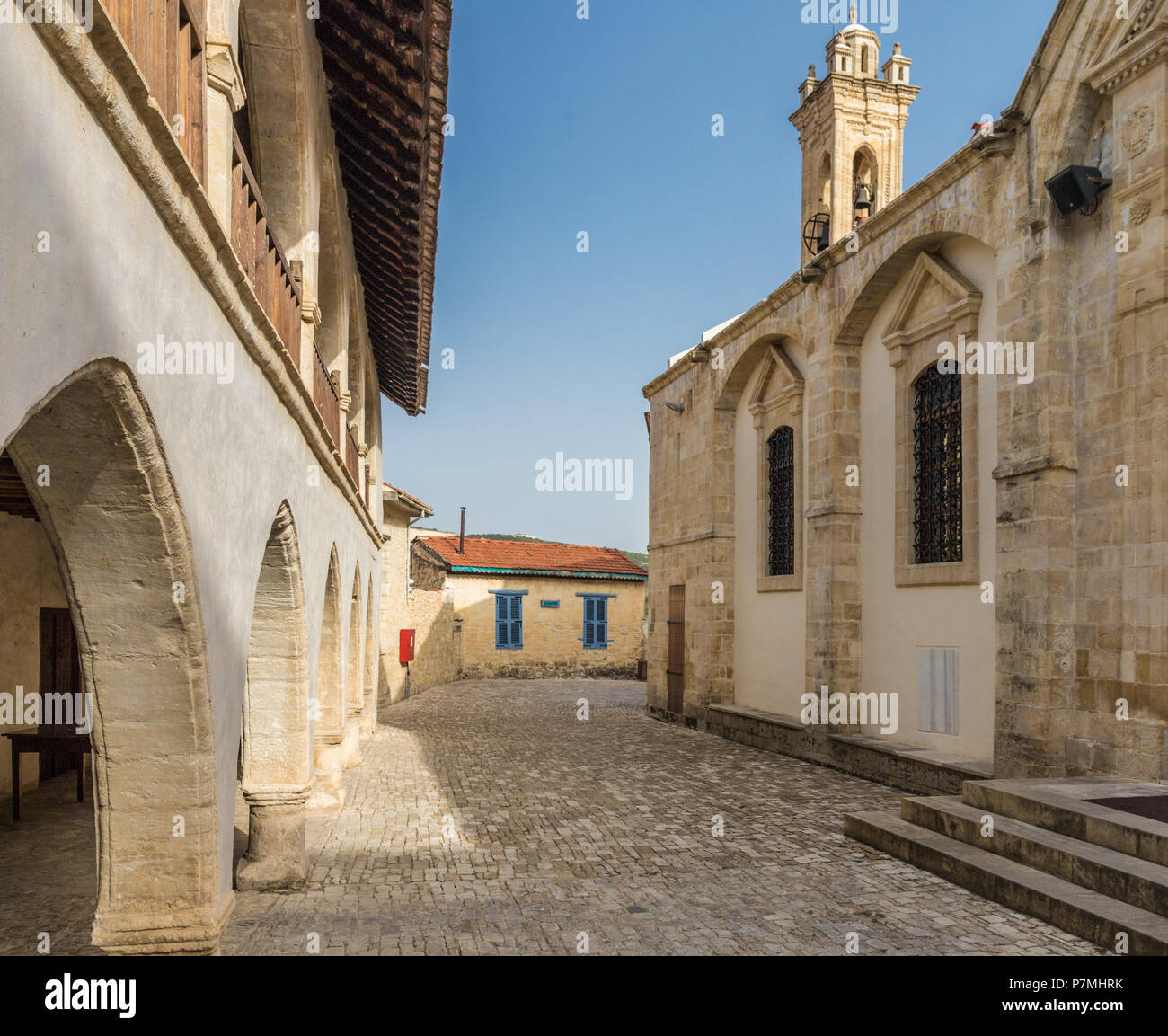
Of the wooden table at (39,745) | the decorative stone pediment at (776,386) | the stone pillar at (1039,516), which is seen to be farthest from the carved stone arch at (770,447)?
the wooden table at (39,745)

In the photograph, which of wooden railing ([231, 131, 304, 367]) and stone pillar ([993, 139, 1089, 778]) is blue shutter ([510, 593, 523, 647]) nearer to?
stone pillar ([993, 139, 1089, 778])

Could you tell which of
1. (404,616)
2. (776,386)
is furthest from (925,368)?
(404,616)

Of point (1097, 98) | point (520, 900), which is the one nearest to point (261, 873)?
point (520, 900)

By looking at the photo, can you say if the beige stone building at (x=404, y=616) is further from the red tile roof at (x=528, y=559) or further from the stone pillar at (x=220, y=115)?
the stone pillar at (x=220, y=115)

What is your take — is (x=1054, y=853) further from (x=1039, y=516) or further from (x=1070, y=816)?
(x=1039, y=516)

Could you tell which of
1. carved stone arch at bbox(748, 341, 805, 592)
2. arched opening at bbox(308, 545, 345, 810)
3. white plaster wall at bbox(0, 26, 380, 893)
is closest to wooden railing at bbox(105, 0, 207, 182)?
white plaster wall at bbox(0, 26, 380, 893)

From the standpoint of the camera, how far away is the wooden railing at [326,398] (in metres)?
7.48

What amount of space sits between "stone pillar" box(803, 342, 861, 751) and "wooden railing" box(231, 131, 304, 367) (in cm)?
863

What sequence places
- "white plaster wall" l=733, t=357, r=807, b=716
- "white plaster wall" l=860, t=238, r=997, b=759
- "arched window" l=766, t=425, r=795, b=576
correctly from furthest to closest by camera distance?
"arched window" l=766, t=425, r=795, b=576
"white plaster wall" l=733, t=357, r=807, b=716
"white plaster wall" l=860, t=238, r=997, b=759

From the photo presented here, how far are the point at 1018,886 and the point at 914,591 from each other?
5826mm

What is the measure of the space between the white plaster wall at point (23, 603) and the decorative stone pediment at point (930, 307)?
10161 millimetres

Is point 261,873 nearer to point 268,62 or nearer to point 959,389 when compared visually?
point 268,62

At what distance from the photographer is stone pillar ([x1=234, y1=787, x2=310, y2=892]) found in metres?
6.48

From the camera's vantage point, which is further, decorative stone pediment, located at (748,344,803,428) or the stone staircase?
decorative stone pediment, located at (748,344,803,428)
